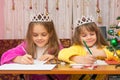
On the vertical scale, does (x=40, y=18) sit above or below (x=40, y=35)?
above

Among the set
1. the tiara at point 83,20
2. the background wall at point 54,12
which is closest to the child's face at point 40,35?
the tiara at point 83,20

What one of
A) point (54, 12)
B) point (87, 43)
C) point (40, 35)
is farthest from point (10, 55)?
point (54, 12)

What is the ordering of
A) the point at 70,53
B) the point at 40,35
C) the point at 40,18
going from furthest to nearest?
the point at 40,18 < the point at 40,35 < the point at 70,53

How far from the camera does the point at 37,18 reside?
2137mm

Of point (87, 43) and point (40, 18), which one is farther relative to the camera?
point (40, 18)

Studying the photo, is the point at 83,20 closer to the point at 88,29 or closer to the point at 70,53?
the point at 88,29

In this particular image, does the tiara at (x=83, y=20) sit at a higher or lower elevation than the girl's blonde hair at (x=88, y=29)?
higher

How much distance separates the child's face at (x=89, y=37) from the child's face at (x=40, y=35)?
0.99ft

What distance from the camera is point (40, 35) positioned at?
2.02 m

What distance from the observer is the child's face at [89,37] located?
1.88m

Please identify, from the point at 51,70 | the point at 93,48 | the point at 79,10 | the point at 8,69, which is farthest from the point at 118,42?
the point at 79,10

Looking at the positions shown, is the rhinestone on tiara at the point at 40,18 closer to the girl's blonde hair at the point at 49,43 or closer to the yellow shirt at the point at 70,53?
the girl's blonde hair at the point at 49,43

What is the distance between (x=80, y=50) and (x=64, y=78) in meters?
0.22

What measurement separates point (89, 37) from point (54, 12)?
98.6 inches
